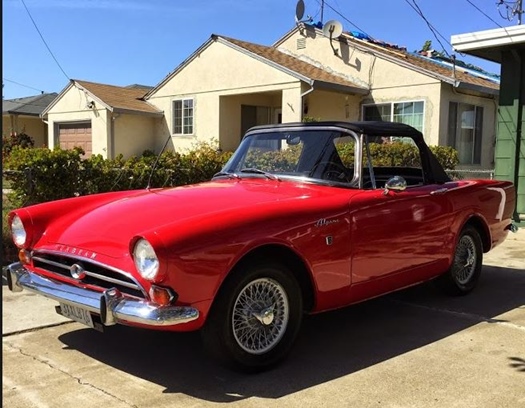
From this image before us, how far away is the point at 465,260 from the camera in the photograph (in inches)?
229

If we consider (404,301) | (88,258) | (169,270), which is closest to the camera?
(169,270)

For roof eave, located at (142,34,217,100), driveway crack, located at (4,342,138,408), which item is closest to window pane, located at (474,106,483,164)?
roof eave, located at (142,34,217,100)

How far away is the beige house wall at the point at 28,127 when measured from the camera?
2533cm

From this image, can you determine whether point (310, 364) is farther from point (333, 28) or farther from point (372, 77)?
point (333, 28)

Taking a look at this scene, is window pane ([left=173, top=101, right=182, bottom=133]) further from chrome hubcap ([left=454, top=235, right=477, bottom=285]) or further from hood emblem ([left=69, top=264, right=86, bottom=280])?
hood emblem ([left=69, top=264, right=86, bottom=280])

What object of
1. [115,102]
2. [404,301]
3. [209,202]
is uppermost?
[115,102]

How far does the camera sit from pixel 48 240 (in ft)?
13.4

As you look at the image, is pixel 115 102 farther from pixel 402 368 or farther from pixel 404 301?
pixel 402 368

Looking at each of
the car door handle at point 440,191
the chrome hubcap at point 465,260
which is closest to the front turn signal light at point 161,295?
the car door handle at point 440,191

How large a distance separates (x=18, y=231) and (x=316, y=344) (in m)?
2.42

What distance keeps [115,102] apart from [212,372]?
56.1ft

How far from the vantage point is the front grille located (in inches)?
134

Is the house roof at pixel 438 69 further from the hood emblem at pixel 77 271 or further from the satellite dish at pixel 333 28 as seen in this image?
the hood emblem at pixel 77 271

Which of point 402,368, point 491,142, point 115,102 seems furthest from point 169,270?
point 115,102
